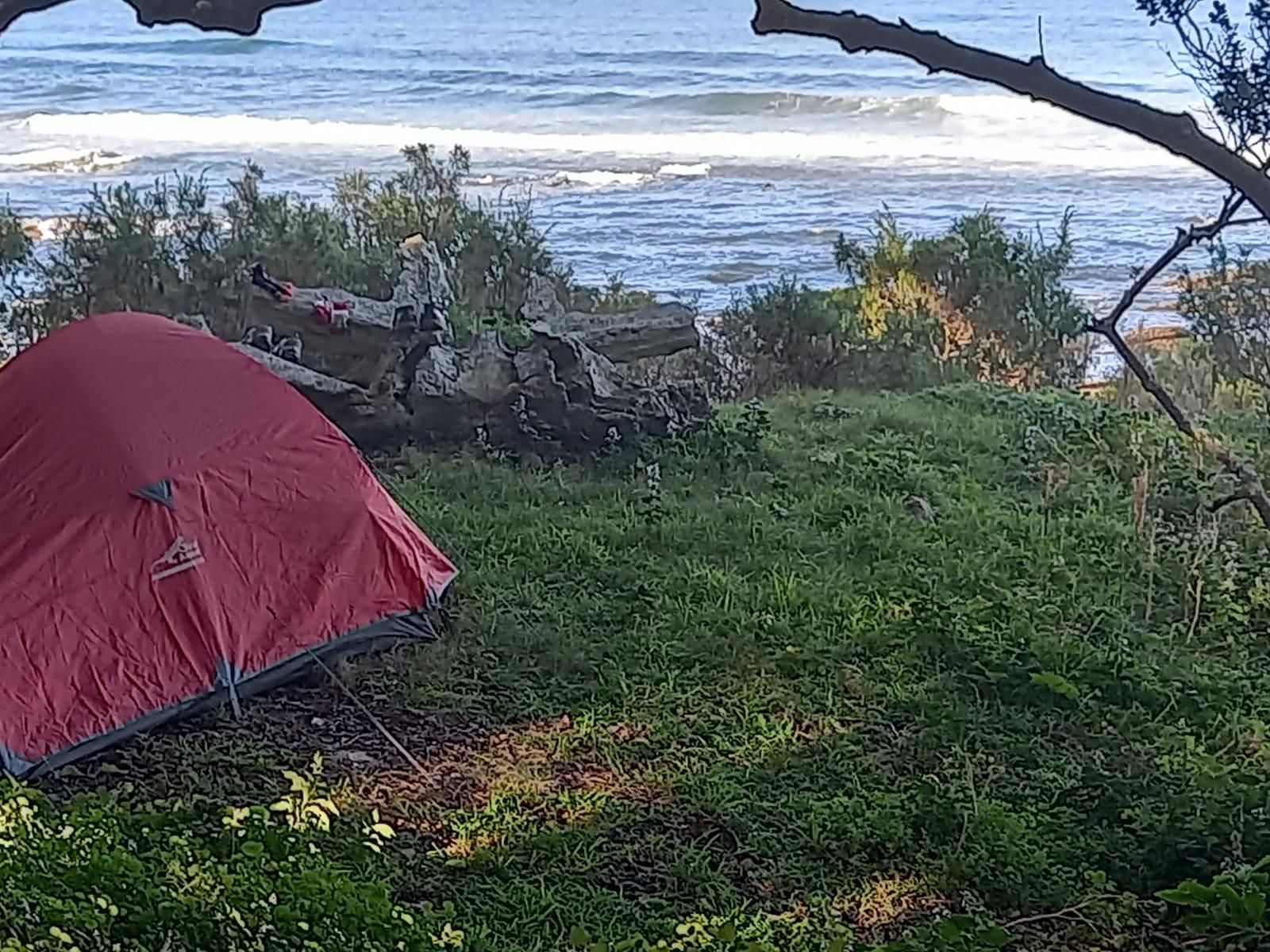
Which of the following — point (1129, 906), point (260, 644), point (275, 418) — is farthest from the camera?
point (275, 418)

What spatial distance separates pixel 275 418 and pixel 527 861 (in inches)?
75.1

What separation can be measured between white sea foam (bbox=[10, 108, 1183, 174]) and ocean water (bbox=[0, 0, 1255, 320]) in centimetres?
6

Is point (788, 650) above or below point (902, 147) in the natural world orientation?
below

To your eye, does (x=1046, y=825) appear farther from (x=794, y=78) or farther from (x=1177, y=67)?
A: (x=794, y=78)

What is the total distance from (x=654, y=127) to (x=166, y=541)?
16705mm

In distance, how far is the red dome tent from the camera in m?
4.00

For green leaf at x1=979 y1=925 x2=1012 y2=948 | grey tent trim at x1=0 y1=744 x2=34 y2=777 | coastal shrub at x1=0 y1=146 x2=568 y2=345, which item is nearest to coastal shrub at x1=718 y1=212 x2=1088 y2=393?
coastal shrub at x1=0 y1=146 x2=568 y2=345

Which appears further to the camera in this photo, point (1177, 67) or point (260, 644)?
point (260, 644)

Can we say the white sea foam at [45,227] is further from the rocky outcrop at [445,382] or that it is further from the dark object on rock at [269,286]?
the rocky outcrop at [445,382]

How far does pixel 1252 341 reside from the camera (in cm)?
782

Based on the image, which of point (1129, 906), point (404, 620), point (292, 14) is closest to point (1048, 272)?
point (404, 620)

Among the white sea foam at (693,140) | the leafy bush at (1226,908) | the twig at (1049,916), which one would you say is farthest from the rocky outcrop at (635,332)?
the white sea foam at (693,140)

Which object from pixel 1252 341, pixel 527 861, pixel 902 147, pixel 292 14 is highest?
pixel 292 14

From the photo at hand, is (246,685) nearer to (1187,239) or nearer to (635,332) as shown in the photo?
(1187,239)
